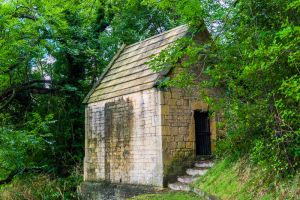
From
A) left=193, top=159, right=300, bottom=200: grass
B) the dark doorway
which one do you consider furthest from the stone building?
left=193, top=159, right=300, bottom=200: grass

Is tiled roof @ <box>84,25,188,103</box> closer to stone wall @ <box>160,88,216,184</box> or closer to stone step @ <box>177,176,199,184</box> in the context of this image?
stone wall @ <box>160,88,216,184</box>

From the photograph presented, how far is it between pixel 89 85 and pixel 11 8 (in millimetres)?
5873

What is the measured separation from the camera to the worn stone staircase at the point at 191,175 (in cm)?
978

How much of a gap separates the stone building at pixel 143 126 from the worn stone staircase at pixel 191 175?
0.29 metres

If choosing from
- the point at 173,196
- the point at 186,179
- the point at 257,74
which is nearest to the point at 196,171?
the point at 186,179

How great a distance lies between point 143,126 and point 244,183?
15.7 feet

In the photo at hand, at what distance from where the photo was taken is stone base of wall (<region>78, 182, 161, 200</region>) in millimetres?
10814

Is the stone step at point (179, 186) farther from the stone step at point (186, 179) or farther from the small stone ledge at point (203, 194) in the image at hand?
the small stone ledge at point (203, 194)

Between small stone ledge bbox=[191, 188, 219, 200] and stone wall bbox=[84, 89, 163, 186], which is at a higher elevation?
stone wall bbox=[84, 89, 163, 186]

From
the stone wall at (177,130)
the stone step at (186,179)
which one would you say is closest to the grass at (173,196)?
the stone step at (186,179)

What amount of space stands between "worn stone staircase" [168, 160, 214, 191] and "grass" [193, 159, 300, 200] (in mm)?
701

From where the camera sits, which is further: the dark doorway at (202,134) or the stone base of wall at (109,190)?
the dark doorway at (202,134)

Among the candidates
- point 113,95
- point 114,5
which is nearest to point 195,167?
point 113,95

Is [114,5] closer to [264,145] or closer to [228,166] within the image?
[228,166]
